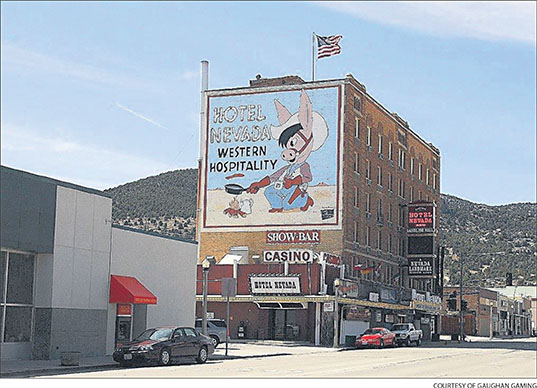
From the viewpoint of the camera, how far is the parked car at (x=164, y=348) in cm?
3194

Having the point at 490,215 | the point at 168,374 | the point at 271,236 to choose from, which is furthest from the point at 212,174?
the point at 490,215

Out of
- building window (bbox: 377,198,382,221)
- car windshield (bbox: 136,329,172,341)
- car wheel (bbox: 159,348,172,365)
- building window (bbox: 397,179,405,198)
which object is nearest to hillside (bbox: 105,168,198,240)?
building window (bbox: 397,179,405,198)

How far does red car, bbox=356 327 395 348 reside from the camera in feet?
194

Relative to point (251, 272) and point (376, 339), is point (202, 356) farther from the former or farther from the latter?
point (251, 272)

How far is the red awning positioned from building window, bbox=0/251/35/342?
4.30 m

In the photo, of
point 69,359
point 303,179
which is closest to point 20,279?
point 69,359

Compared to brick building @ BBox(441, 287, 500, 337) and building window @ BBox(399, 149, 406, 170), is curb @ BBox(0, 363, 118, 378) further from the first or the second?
brick building @ BBox(441, 287, 500, 337)

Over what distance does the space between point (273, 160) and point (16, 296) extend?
43.5 m

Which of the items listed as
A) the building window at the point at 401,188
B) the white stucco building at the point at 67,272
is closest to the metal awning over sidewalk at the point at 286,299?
the building window at the point at 401,188

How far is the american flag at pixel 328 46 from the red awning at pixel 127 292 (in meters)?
37.1

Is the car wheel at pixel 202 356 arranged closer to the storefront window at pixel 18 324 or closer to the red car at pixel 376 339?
the storefront window at pixel 18 324

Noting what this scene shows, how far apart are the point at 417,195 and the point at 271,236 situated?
2421cm

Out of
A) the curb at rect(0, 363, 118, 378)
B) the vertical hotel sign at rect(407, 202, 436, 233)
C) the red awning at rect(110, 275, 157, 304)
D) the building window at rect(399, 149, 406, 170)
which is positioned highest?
the building window at rect(399, 149, 406, 170)

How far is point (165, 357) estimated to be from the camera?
107ft
